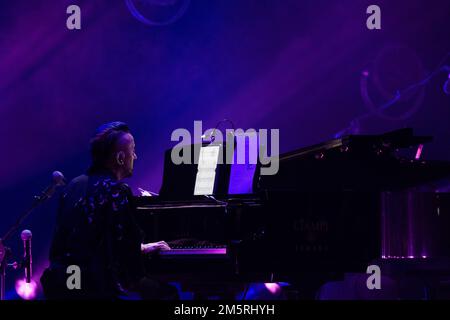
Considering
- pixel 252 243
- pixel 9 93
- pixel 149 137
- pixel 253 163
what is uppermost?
pixel 9 93

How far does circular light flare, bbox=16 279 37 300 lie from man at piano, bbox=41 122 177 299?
331cm

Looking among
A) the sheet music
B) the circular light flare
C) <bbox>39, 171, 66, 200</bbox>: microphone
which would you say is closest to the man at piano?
the sheet music

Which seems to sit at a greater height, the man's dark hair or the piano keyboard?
the man's dark hair

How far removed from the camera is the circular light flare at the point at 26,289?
6738mm

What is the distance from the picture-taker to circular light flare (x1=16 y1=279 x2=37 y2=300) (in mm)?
6738

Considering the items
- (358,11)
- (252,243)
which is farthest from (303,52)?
(252,243)

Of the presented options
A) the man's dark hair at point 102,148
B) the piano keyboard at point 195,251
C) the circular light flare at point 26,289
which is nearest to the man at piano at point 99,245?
the man's dark hair at point 102,148

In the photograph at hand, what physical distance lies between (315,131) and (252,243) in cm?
347

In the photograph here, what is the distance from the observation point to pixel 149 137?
7242 mm

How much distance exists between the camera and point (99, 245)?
3.54 meters

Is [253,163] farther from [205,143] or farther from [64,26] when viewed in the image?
[64,26]

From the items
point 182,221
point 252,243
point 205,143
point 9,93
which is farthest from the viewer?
point 9,93

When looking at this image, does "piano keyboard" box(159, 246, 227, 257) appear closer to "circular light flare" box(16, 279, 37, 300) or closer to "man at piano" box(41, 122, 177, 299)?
"man at piano" box(41, 122, 177, 299)

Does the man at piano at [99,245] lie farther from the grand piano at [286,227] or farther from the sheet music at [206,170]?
the sheet music at [206,170]
